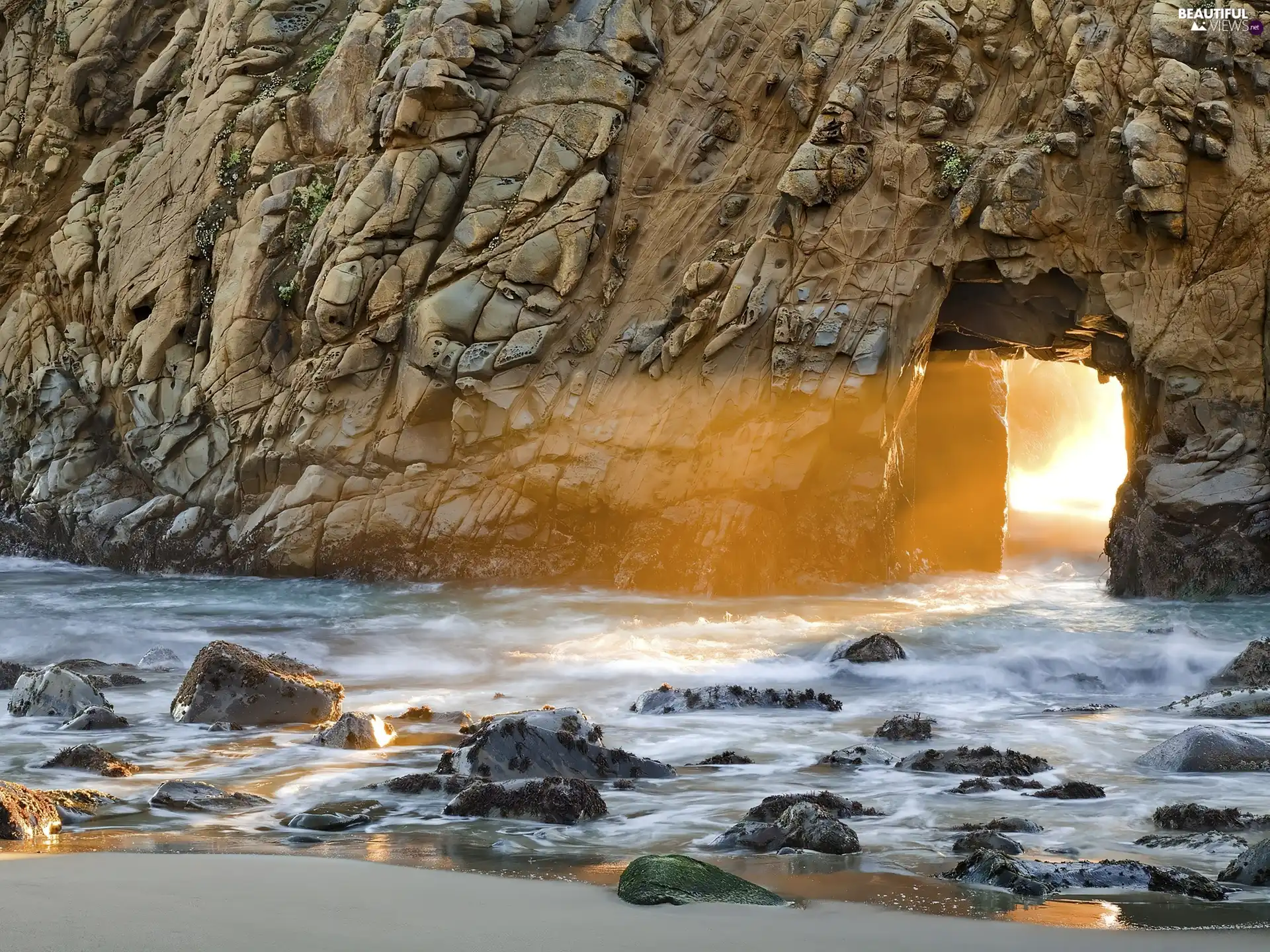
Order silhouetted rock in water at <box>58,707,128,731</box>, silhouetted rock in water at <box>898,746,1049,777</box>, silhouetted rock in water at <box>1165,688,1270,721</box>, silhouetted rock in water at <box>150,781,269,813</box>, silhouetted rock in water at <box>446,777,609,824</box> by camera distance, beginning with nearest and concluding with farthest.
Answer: silhouetted rock in water at <box>446,777,609,824</box>
silhouetted rock in water at <box>150,781,269,813</box>
silhouetted rock in water at <box>898,746,1049,777</box>
silhouetted rock in water at <box>58,707,128,731</box>
silhouetted rock in water at <box>1165,688,1270,721</box>

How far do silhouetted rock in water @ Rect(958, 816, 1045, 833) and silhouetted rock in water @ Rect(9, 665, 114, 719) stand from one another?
6.69m

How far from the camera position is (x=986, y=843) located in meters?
6.21

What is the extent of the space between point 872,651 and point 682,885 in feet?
28.0

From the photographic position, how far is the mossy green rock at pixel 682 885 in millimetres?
5031

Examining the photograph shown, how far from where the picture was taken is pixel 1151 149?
1756 centimetres

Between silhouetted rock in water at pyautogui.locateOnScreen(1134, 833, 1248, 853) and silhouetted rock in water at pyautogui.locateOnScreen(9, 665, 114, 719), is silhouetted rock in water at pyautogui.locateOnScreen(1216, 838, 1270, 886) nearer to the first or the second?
silhouetted rock in water at pyautogui.locateOnScreen(1134, 833, 1248, 853)

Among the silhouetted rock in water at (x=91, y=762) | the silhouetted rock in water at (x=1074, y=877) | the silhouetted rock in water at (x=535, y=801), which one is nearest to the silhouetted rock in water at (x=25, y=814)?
the silhouetted rock in water at (x=91, y=762)

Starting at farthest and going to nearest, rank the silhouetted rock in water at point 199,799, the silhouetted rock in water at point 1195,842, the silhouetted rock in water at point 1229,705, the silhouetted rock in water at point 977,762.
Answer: the silhouetted rock in water at point 1229,705
the silhouetted rock in water at point 977,762
the silhouetted rock in water at point 199,799
the silhouetted rock in water at point 1195,842

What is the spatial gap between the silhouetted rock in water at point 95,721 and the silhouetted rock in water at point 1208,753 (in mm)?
7240

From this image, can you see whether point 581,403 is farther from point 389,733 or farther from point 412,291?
point 389,733

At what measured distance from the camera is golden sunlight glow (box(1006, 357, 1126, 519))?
38094mm

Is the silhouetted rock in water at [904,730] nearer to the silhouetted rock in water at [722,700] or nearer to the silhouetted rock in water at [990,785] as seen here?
the silhouetted rock in water at [722,700]

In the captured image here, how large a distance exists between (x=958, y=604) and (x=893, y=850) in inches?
487

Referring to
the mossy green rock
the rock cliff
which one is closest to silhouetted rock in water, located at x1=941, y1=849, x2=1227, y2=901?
the mossy green rock
